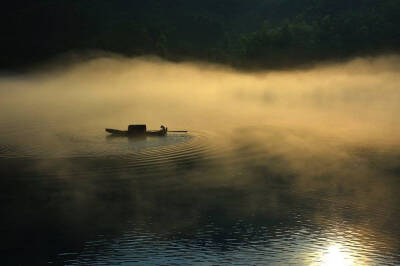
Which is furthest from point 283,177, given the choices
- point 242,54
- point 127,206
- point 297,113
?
point 242,54

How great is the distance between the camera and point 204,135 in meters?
39.1

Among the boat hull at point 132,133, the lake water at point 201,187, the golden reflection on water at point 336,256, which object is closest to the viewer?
the golden reflection on water at point 336,256

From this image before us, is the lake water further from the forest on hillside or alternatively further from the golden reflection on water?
the forest on hillside

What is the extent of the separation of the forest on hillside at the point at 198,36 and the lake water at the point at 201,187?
38.8 metres

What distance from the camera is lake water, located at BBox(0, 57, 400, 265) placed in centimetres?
1822

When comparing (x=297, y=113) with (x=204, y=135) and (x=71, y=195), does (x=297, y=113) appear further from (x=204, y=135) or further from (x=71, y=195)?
(x=71, y=195)

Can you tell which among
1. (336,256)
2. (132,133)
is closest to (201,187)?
(336,256)

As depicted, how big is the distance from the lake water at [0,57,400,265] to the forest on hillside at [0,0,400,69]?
127ft

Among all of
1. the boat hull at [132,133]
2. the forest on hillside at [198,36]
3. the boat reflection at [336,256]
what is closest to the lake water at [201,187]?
the boat reflection at [336,256]

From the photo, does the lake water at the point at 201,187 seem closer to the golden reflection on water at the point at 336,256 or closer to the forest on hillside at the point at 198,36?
the golden reflection on water at the point at 336,256

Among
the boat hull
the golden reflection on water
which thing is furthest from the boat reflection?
the boat hull

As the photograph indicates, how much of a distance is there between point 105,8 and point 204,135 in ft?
303

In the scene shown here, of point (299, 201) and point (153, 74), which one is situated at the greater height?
point (153, 74)

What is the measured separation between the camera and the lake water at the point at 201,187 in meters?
18.2
